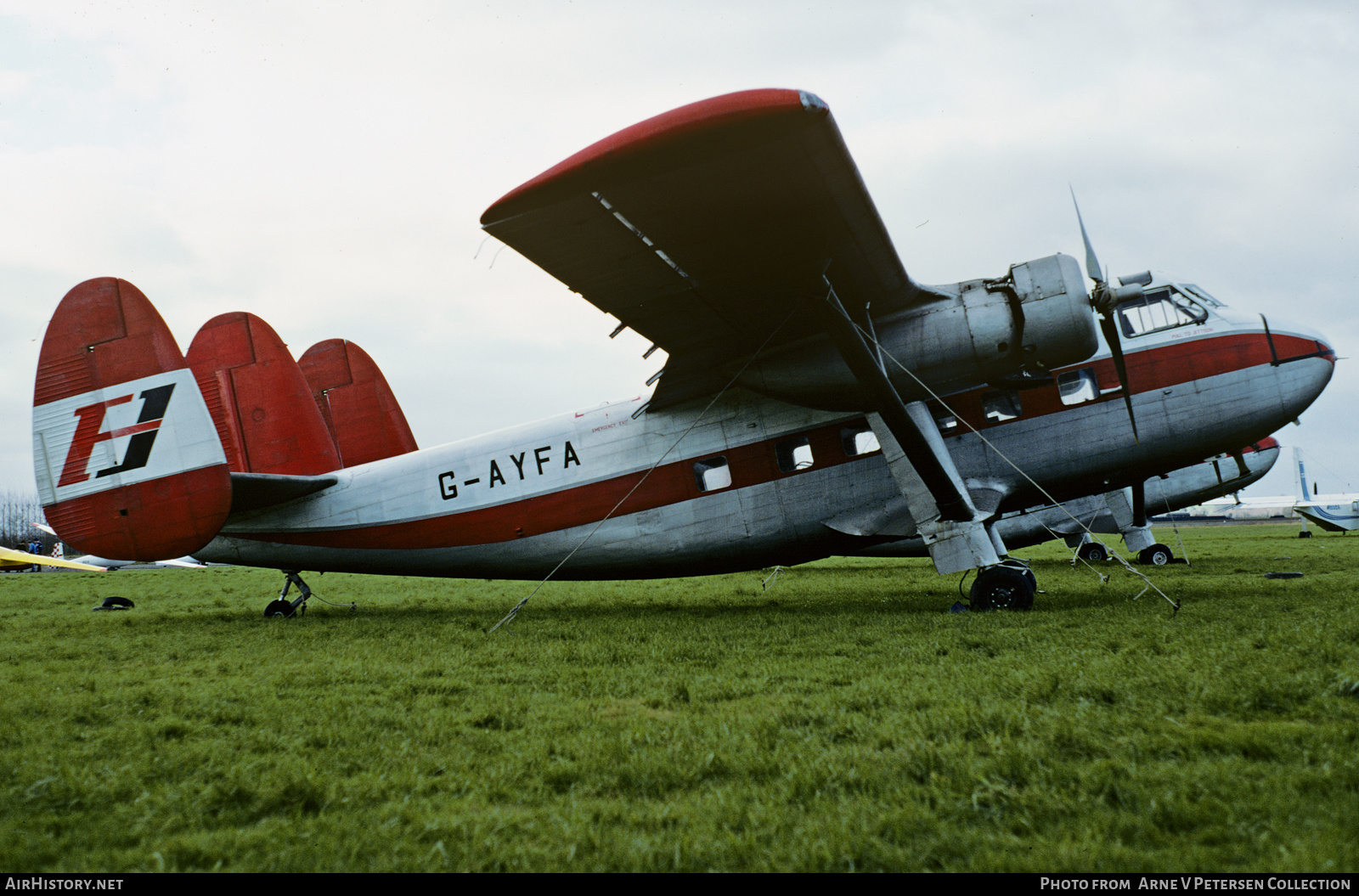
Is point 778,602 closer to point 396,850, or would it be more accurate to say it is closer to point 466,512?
point 466,512

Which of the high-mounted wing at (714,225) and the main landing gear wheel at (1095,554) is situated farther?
the main landing gear wheel at (1095,554)

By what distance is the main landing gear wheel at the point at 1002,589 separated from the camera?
8.52 meters

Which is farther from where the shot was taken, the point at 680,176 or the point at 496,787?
the point at 680,176

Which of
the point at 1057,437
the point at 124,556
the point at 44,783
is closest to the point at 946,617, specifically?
the point at 1057,437

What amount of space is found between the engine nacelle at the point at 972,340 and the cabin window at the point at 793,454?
830 mm

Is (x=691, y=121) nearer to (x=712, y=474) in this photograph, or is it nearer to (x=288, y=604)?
(x=712, y=474)

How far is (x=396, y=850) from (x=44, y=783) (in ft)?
6.42

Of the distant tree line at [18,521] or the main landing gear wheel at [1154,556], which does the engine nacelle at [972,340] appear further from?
the distant tree line at [18,521]

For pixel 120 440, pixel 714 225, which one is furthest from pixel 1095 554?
pixel 120 440

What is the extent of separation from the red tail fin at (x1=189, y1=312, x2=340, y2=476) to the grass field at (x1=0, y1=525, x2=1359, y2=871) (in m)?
4.79

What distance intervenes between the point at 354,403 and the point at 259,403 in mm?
1883

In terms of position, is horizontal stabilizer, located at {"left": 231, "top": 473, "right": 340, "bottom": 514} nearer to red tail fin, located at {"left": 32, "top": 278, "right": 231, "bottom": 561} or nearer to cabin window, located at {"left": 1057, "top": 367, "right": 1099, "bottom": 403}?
red tail fin, located at {"left": 32, "top": 278, "right": 231, "bottom": 561}

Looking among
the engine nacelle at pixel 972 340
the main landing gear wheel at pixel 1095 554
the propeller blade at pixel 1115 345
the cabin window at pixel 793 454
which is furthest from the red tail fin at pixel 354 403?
the main landing gear wheel at pixel 1095 554

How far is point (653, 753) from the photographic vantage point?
12.2 ft
